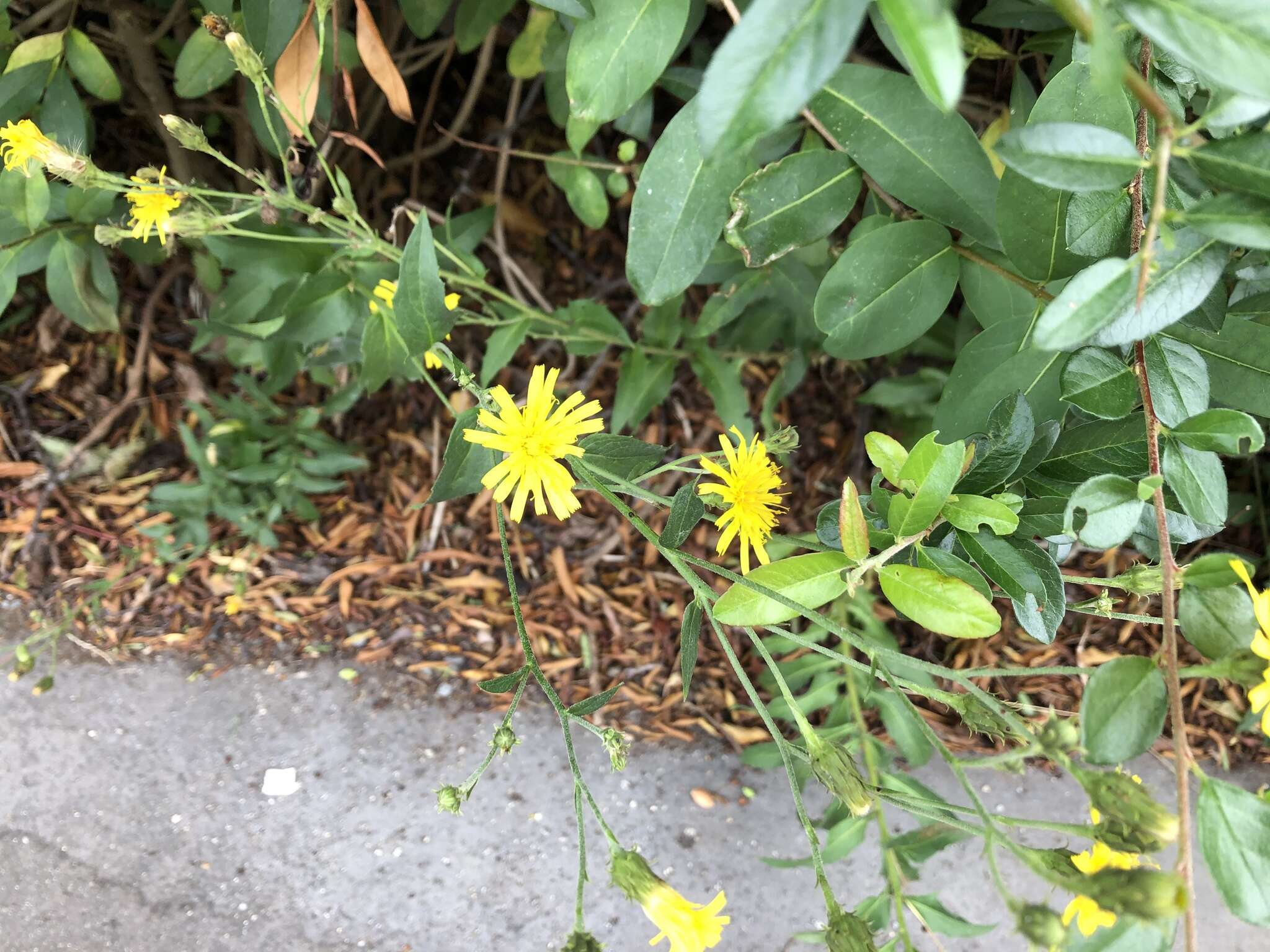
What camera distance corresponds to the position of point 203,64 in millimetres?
916

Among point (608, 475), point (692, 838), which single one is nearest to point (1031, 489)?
point (608, 475)

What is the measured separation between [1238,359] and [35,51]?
1.24 metres

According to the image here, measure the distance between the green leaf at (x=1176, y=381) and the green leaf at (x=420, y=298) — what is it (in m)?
0.55

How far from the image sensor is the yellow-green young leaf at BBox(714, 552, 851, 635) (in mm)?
600

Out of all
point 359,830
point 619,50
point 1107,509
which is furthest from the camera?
point 359,830

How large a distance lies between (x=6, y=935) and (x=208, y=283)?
1.13 metres

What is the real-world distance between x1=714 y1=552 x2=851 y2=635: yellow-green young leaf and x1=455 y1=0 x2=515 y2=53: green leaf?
2.39 feet

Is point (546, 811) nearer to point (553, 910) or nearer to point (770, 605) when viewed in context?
point (553, 910)

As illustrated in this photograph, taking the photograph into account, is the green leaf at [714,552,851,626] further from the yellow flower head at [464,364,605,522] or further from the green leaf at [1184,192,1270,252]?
the green leaf at [1184,192,1270,252]

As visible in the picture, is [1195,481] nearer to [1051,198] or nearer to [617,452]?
[1051,198]

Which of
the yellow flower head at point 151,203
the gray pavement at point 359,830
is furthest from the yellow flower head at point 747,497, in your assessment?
the gray pavement at point 359,830

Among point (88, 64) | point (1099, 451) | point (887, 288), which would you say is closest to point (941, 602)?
point (1099, 451)

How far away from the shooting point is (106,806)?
1.33 m

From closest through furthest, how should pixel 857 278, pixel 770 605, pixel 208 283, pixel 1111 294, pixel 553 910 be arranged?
pixel 1111 294, pixel 770 605, pixel 857 278, pixel 208 283, pixel 553 910
